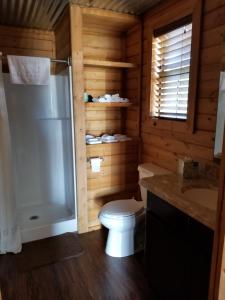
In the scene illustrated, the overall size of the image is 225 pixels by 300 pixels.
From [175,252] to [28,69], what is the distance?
1.97m

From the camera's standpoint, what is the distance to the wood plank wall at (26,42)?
277cm

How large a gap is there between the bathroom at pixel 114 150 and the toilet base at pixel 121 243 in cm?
1

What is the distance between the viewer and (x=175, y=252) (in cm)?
147

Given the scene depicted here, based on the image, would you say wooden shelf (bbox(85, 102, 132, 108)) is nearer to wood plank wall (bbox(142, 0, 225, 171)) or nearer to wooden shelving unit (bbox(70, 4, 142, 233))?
wooden shelving unit (bbox(70, 4, 142, 233))

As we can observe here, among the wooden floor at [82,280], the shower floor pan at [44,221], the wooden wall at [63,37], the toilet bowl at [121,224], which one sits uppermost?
the wooden wall at [63,37]

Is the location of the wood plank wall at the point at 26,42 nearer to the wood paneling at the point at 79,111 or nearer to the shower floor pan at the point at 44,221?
the wood paneling at the point at 79,111

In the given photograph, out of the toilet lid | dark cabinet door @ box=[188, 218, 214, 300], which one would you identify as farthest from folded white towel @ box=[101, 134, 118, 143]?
dark cabinet door @ box=[188, 218, 214, 300]

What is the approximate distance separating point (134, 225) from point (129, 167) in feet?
2.65

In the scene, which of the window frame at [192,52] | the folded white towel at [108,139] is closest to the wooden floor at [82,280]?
the folded white towel at [108,139]

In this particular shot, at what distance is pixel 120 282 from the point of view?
1.96 meters

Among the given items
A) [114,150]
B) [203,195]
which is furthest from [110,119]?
[203,195]

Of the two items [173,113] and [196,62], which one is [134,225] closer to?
[173,113]

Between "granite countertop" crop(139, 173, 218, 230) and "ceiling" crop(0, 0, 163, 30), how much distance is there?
1.69 m

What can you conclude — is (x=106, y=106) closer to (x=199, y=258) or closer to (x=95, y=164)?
(x=95, y=164)
